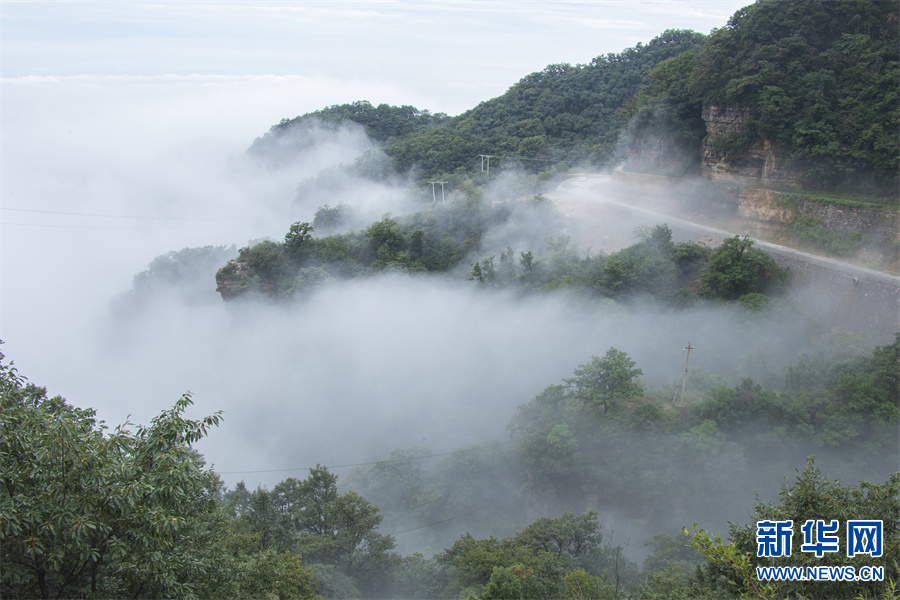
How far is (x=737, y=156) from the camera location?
3244 cm

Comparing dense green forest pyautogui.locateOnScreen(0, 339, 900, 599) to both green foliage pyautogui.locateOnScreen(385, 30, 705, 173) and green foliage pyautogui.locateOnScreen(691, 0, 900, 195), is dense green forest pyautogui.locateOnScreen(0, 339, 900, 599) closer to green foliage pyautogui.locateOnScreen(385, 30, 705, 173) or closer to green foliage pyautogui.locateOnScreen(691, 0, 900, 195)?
green foliage pyautogui.locateOnScreen(691, 0, 900, 195)

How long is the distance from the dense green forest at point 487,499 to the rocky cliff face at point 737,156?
12.5m

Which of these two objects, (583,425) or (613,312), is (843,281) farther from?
(583,425)

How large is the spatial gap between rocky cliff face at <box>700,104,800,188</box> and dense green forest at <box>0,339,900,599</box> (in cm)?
1247

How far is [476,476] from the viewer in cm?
2369

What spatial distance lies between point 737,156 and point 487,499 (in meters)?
23.3

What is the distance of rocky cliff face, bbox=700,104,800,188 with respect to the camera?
30391 mm

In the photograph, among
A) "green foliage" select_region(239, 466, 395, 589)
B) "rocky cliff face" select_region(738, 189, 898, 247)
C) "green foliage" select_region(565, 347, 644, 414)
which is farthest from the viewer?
"rocky cliff face" select_region(738, 189, 898, 247)

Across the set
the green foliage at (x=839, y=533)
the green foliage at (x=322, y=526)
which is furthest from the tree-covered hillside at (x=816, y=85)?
the green foliage at (x=322, y=526)

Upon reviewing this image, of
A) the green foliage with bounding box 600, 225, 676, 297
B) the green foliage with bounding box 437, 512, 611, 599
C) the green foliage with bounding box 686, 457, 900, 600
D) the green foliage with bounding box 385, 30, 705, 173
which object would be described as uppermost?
the green foliage with bounding box 385, 30, 705, 173

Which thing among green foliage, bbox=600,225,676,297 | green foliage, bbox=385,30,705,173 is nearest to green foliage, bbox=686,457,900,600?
green foliage, bbox=600,225,676,297

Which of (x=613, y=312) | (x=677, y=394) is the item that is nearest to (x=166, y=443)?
(x=677, y=394)

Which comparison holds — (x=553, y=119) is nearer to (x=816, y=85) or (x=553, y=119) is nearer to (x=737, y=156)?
(x=737, y=156)

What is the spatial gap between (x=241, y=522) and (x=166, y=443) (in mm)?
9649
